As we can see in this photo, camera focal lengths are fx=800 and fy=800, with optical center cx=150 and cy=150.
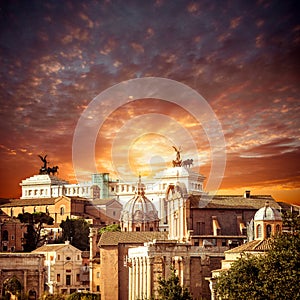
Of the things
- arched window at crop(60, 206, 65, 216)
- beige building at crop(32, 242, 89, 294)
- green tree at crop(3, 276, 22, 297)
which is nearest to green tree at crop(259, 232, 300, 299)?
green tree at crop(3, 276, 22, 297)

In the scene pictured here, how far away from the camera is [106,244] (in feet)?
219

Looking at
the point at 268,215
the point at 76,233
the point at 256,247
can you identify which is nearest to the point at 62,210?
the point at 76,233

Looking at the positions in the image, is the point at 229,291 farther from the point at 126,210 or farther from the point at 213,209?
the point at 126,210

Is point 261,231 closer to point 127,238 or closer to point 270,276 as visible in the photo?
point 270,276

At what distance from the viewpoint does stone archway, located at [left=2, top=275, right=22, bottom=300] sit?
211 feet

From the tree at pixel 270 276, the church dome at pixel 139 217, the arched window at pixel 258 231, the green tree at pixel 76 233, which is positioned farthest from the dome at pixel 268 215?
the green tree at pixel 76 233

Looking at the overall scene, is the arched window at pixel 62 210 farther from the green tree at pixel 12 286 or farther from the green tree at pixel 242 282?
the green tree at pixel 242 282

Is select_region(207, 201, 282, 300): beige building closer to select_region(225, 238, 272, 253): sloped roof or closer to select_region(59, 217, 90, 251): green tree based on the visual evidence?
select_region(225, 238, 272, 253): sloped roof

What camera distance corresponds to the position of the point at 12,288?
65.3 metres

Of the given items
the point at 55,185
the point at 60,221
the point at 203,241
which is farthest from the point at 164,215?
the point at 203,241

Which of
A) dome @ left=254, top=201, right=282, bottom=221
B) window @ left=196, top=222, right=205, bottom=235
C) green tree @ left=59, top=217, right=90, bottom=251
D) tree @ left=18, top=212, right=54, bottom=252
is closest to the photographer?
dome @ left=254, top=201, right=282, bottom=221

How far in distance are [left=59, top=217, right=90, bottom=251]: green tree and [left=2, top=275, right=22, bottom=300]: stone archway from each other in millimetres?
21717

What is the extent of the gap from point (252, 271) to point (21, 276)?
108 feet

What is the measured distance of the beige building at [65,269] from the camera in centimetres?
7606
